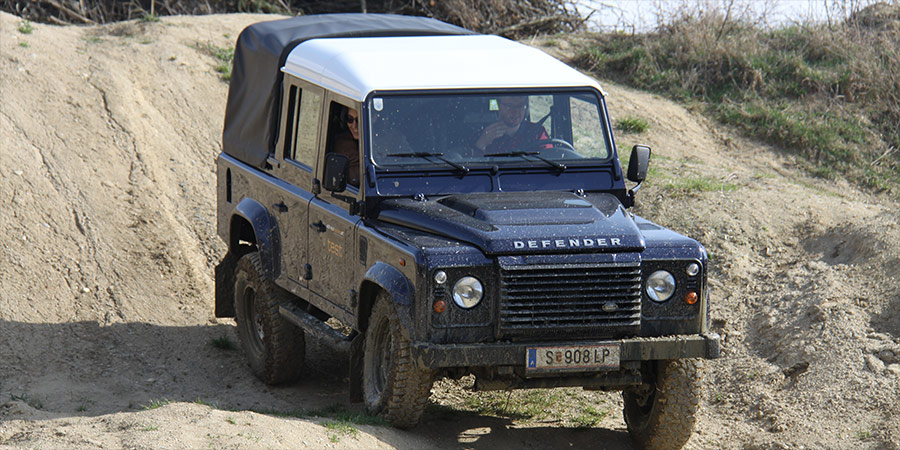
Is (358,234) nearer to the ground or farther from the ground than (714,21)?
nearer to the ground

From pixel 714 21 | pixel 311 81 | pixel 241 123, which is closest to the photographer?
pixel 311 81

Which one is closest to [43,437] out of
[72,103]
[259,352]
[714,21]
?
[259,352]

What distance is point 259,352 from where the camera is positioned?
8.72m

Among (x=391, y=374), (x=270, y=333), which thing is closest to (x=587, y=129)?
(x=391, y=374)

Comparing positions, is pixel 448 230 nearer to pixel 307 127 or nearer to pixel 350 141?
pixel 350 141

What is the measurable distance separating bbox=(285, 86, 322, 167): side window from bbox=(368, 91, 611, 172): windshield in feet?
2.50

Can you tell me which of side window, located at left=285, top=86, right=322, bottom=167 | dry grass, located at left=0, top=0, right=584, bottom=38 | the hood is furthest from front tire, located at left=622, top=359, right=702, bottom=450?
dry grass, located at left=0, top=0, right=584, bottom=38

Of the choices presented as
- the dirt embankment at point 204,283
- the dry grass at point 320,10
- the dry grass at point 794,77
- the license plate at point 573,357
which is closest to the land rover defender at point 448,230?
the license plate at point 573,357

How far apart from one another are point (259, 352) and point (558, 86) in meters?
3.22

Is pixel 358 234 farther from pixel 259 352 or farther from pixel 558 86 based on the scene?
pixel 259 352

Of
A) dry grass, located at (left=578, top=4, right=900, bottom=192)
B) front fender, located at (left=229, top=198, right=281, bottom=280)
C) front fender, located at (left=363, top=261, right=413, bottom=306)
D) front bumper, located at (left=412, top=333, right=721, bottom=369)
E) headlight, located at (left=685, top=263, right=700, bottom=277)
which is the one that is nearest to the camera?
front bumper, located at (left=412, top=333, right=721, bottom=369)

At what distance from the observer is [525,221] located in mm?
6281

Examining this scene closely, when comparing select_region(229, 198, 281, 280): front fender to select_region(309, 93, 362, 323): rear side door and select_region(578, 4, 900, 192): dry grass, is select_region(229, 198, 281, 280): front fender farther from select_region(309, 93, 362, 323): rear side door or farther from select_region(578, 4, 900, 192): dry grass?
select_region(578, 4, 900, 192): dry grass

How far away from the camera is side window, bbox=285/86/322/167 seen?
24.8 ft
